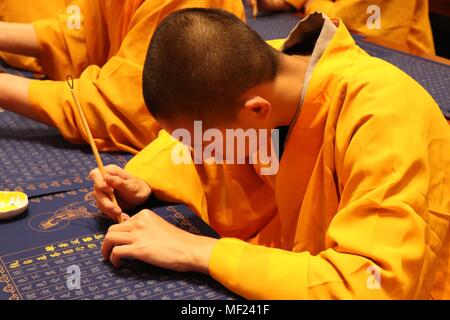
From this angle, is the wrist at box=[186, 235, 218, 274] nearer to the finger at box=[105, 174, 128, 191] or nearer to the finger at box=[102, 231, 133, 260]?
the finger at box=[102, 231, 133, 260]

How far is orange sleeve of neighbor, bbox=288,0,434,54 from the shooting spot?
6.24ft

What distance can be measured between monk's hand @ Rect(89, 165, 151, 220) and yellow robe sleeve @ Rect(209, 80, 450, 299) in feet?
0.66

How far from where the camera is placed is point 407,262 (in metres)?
0.64

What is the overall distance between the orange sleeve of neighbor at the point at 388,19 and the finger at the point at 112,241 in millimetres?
1290

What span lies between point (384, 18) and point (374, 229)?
144 cm

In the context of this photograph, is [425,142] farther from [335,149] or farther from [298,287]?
[298,287]

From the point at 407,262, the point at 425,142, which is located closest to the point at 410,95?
the point at 425,142

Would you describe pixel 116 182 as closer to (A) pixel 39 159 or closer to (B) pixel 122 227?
(B) pixel 122 227

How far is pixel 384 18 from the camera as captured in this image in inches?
76.7

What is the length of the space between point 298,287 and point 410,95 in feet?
0.90

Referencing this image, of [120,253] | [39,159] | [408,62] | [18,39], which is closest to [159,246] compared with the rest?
[120,253]

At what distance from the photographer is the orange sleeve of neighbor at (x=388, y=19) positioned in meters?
1.90

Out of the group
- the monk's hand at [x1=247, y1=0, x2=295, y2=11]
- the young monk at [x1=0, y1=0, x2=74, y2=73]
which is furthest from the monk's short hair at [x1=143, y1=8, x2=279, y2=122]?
the monk's hand at [x1=247, y1=0, x2=295, y2=11]

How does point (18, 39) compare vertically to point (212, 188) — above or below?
above
